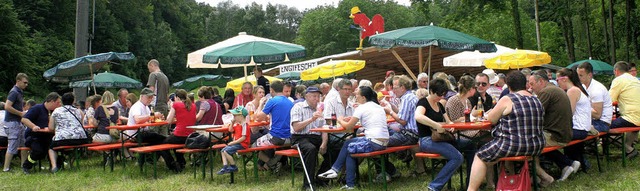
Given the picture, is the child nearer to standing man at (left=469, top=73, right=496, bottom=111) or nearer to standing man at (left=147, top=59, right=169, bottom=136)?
standing man at (left=147, top=59, right=169, bottom=136)

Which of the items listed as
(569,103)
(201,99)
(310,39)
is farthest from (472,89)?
(310,39)

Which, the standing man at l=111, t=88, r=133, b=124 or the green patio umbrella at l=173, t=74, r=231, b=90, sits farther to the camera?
the green patio umbrella at l=173, t=74, r=231, b=90

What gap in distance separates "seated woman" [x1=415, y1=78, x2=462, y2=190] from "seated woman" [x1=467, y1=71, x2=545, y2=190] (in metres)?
0.59

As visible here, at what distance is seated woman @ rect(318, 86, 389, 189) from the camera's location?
27.2ft

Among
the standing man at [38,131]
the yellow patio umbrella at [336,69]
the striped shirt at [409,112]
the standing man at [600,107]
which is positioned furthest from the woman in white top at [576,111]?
the yellow patio umbrella at [336,69]

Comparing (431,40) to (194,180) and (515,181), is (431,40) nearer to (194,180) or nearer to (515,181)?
(194,180)

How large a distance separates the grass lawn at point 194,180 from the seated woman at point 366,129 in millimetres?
321

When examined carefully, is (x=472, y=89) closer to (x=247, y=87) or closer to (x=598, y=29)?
(x=247, y=87)

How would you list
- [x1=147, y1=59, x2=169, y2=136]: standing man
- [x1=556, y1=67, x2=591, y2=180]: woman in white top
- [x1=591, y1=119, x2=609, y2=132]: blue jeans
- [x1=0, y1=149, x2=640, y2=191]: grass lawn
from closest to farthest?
1. [x1=0, y1=149, x2=640, y2=191]: grass lawn
2. [x1=556, y1=67, x2=591, y2=180]: woman in white top
3. [x1=591, y1=119, x2=609, y2=132]: blue jeans
4. [x1=147, y1=59, x2=169, y2=136]: standing man

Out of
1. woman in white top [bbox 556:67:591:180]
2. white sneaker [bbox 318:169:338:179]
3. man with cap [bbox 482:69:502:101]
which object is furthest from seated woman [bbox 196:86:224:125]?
woman in white top [bbox 556:67:591:180]

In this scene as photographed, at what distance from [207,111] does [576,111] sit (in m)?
5.79

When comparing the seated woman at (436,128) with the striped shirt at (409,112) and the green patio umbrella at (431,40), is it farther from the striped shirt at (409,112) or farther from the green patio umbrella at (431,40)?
the green patio umbrella at (431,40)

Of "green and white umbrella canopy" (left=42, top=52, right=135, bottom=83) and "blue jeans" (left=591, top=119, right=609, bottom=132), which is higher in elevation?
"green and white umbrella canopy" (left=42, top=52, right=135, bottom=83)

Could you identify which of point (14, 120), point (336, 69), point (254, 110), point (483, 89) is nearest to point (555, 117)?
point (483, 89)
